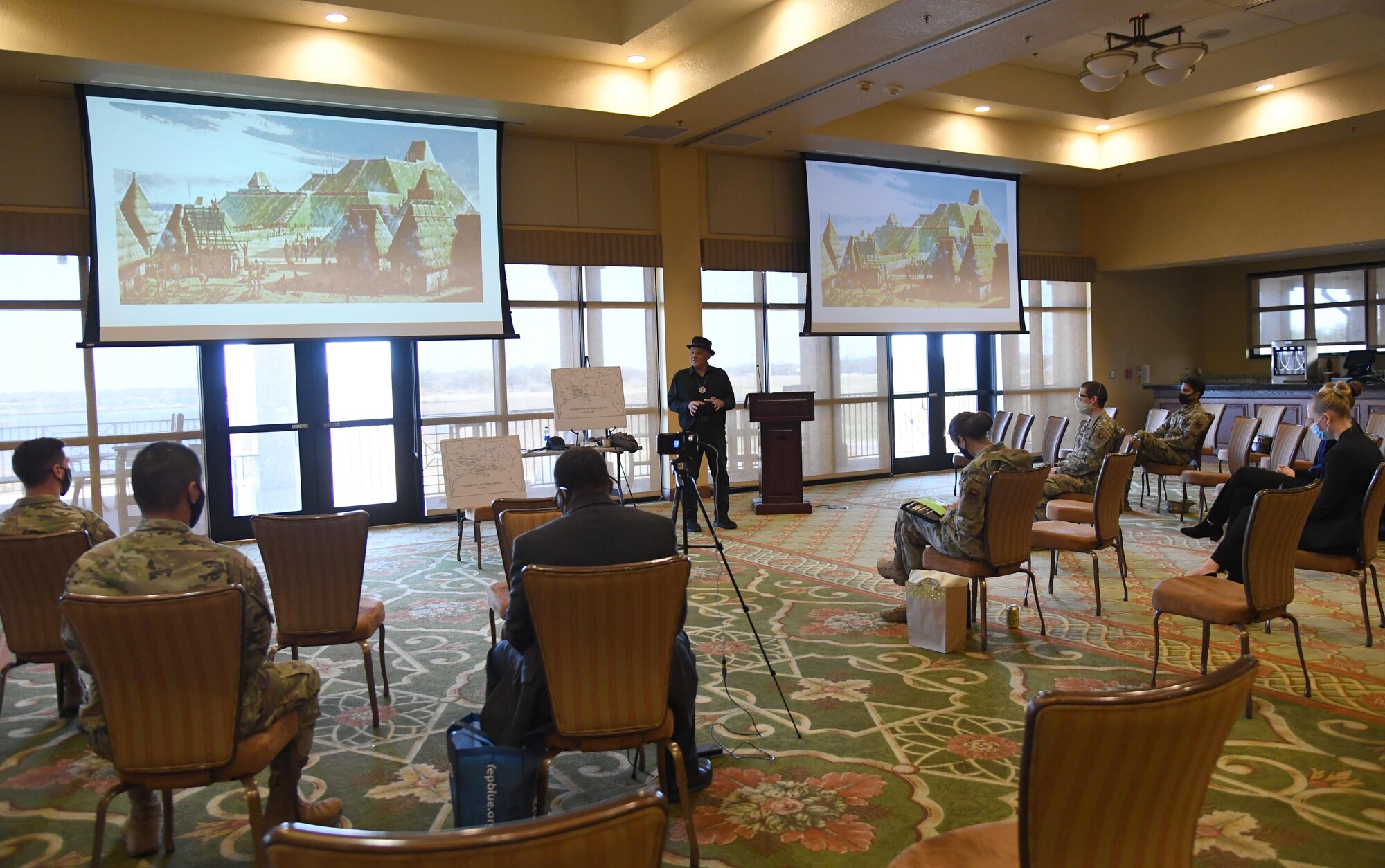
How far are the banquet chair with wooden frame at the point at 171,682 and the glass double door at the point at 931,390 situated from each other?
1026 centimetres

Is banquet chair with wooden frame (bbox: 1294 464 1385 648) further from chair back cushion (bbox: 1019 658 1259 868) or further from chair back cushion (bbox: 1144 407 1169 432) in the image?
chair back cushion (bbox: 1144 407 1169 432)

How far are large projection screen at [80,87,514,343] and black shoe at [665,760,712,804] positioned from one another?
20.4 ft

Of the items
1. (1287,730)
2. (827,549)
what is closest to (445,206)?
(827,549)

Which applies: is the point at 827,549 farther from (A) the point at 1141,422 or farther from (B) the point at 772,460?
(A) the point at 1141,422

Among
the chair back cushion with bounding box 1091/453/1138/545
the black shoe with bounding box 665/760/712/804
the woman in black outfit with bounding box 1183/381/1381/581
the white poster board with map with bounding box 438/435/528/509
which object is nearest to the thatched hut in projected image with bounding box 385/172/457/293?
the white poster board with map with bounding box 438/435/528/509

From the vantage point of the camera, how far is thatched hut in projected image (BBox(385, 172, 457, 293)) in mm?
8750

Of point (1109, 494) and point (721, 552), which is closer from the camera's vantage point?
point (721, 552)

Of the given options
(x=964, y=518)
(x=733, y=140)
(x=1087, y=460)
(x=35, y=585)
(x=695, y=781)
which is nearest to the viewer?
(x=695, y=781)

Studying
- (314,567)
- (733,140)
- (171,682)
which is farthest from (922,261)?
(171,682)

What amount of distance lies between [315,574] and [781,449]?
6.13 metres

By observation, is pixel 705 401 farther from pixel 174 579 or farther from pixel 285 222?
pixel 174 579

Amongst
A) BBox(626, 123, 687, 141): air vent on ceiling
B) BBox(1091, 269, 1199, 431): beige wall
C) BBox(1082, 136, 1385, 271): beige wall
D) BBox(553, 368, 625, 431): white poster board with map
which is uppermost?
BBox(626, 123, 687, 141): air vent on ceiling

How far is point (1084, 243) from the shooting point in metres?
13.6

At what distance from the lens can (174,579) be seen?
109 inches
